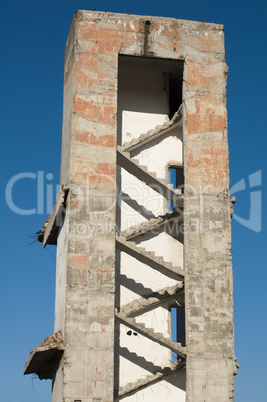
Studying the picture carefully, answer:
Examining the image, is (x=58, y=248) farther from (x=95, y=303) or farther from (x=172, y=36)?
(x=172, y=36)

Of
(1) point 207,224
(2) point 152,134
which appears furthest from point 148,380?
(2) point 152,134

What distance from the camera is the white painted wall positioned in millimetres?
22812

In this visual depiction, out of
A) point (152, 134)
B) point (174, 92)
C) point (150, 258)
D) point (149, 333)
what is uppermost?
point (174, 92)

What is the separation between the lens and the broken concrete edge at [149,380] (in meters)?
22.4

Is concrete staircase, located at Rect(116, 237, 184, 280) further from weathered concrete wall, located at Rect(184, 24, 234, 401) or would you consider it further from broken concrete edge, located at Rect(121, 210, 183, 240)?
broken concrete edge, located at Rect(121, 210, 183, 240)

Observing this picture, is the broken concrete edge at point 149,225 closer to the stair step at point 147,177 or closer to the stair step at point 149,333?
the stair step at point 147,177

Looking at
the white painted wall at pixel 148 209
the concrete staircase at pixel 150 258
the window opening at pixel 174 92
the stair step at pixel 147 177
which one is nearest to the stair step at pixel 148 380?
the white painted wall at pixel 148 209

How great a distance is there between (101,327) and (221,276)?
3139 mm

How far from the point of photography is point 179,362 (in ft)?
74.2

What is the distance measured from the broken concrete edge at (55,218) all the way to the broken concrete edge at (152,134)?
2455 millimetres

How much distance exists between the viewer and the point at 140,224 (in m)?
23.9

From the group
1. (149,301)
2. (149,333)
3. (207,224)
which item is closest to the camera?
(149,333)

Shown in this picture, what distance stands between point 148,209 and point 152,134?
79.2 inches

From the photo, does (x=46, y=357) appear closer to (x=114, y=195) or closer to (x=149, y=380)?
(x=149, y=380)
